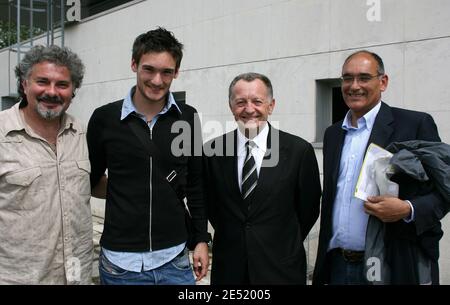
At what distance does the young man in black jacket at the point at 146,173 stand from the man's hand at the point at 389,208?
3.67ft

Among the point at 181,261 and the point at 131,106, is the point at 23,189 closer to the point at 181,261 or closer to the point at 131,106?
the point at 131,106

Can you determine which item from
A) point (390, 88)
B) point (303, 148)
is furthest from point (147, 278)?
point (390, 88)

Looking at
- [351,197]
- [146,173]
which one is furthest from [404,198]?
[146,173]

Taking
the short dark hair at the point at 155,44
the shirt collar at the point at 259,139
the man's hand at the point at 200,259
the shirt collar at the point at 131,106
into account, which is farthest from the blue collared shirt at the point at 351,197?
the short dark hair at the point at 155,44

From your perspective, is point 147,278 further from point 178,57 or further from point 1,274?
point 178,57

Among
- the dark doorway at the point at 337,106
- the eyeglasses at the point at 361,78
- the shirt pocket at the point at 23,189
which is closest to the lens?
the shirt pocket at the point at 23,189

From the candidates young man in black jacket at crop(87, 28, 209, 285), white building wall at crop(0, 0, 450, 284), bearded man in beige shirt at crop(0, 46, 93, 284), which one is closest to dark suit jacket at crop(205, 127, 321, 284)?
young man in black jacket at crop(87, 28, 209, 285)

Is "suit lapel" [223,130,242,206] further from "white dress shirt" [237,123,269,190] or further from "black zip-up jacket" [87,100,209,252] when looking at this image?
"black zip-up jacket" [87,100,209,252]

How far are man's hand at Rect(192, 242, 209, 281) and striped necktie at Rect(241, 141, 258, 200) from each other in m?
0.43

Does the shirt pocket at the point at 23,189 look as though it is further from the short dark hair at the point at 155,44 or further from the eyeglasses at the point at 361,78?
the eyeglasses at the point at 361,78

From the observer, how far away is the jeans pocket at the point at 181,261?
8.17ft

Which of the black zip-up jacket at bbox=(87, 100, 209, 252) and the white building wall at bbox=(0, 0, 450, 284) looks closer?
the black zip-up jacket at bbox=(87, 100, 209, 252)

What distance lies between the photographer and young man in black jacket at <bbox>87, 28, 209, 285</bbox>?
7.88ft

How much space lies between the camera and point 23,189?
217 cm
